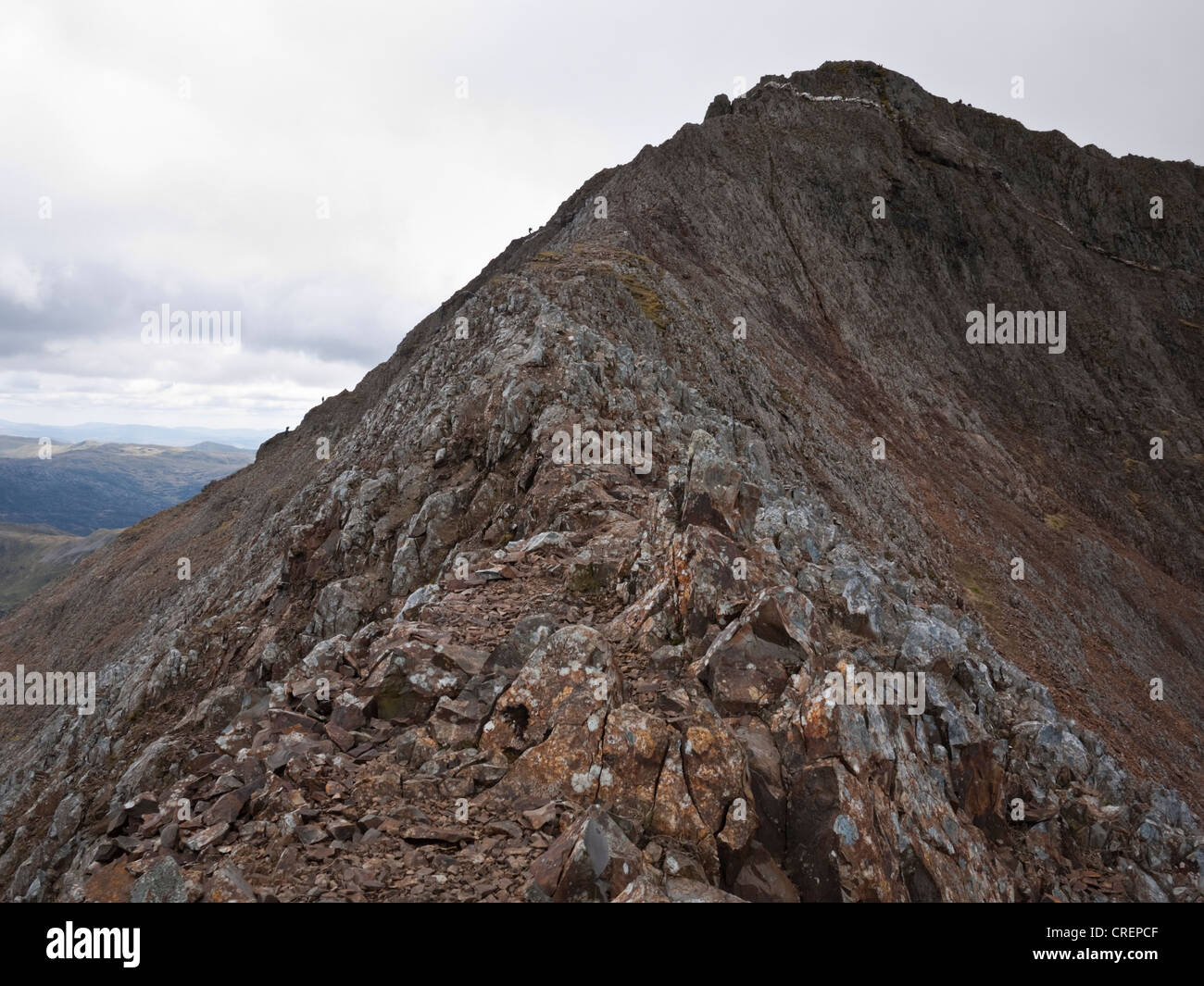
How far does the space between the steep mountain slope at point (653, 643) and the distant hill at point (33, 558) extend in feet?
453

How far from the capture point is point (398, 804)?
7.79 meters

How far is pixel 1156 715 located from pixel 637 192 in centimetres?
5020

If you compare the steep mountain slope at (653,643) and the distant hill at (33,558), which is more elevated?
the steep mountain slope at (653,643)

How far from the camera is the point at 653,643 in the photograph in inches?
415

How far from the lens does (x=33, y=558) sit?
184m

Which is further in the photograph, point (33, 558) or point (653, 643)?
point (33, 558)

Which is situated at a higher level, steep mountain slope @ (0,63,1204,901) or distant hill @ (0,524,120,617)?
steep mountain slope @ (0,63,1204,901)

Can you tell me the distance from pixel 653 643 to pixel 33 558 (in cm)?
24015

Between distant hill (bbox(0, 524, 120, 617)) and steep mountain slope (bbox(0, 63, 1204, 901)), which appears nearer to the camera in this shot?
steep mountain slope (bbox(0, 63, 1204, 901))

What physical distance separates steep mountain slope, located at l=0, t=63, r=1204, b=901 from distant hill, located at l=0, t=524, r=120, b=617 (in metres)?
138

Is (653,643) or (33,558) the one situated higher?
(653,643)

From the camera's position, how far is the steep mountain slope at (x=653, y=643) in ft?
25.2

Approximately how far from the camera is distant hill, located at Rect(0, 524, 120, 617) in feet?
525
